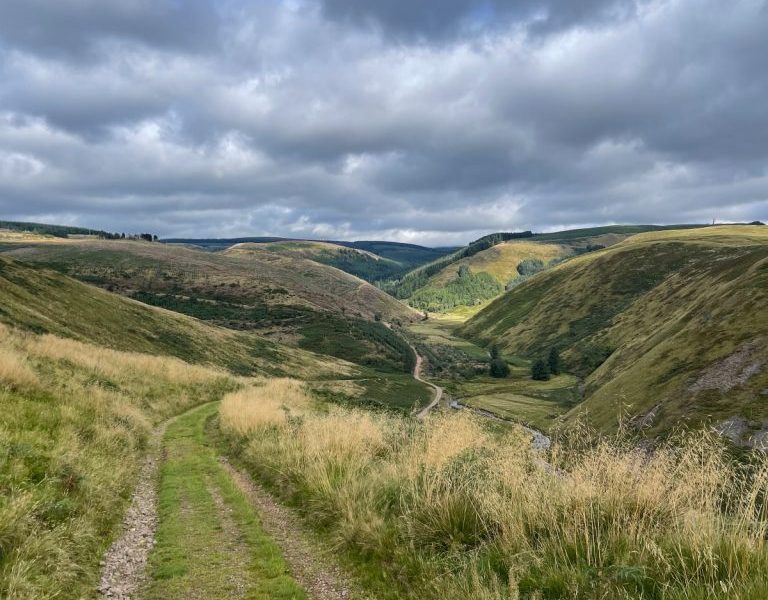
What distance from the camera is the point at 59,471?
34.4 feet

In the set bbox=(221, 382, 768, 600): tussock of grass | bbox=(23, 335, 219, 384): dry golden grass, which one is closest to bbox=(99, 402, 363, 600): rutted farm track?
bbox=(221, 382, 768, 600): tussock of grass

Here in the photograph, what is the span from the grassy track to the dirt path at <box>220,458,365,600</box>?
0.70 feet

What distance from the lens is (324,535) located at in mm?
10180

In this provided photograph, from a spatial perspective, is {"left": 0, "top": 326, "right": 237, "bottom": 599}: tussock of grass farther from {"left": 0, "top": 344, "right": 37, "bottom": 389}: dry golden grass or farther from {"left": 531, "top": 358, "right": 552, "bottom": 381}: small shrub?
{"left": 531, "top": 358, "right": 552, "bottom": 381}: small shrub

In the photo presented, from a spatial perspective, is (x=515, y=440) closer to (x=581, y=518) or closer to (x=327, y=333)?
(x=581, y=518)

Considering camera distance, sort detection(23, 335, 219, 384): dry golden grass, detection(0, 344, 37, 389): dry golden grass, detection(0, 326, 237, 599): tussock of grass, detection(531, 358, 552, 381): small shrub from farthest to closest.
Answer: detection(531, 358, 552, 381): small shrub → detection(23, 335, 219, 384): dry golden grass → detection(0, 344, 37, 389): dry golden grass → detection(0, 326, 237, 599): tussock of grass

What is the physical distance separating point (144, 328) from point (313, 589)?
82828 millimetres

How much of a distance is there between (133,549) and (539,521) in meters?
7.89

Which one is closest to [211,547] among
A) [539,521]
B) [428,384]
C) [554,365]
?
[539,521]

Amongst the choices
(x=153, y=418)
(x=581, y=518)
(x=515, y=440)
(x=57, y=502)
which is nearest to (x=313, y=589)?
(x=581, y=518)

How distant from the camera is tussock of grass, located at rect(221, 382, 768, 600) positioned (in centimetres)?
617

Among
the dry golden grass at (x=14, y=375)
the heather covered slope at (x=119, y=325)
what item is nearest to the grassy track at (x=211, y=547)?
the dry golden grass at (x=14, y=375)

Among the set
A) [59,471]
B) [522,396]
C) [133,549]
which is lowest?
[522,396]

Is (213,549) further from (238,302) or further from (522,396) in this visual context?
(238,302)
